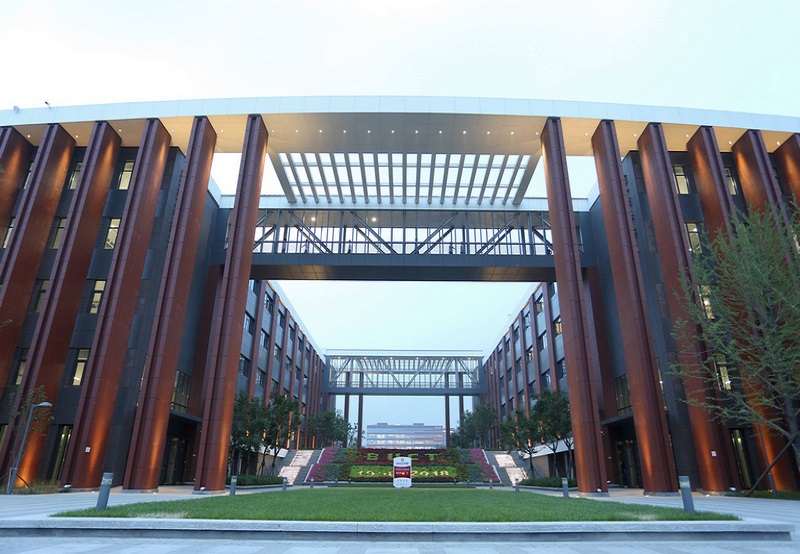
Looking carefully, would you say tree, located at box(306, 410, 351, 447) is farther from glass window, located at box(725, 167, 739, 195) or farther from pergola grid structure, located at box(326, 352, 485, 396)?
glass window, located at box(725, 167, 739, 195)

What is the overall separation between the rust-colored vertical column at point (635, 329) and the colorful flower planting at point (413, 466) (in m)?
23.3

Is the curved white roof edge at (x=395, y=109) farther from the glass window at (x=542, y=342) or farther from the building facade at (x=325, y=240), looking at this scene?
the glass window at (x=542, y=342)

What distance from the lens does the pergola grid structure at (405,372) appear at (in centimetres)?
8912

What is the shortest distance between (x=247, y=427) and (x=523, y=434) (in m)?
23.6

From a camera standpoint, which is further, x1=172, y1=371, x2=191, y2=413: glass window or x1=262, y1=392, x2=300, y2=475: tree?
x1=262, y1=392, x2=300, y2=475: tree

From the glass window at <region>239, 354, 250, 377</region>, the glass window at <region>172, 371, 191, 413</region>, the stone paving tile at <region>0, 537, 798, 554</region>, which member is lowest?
the stone paving tile at <region>0, 537, 798, 554</region>

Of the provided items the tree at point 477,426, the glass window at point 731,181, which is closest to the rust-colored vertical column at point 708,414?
the glass window at point 731,181

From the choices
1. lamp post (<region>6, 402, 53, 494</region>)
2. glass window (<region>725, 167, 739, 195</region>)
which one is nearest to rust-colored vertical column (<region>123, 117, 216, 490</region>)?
lamp post (<region>6, 402, 53, 494</region>)

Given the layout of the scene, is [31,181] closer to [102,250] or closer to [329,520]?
[102,250]

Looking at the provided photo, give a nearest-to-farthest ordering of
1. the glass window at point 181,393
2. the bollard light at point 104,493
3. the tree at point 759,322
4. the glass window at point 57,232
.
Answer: the bollard light at point 104,493, the tree at point 759,322, the glass window at point 57,232, the glass window at point 181,393

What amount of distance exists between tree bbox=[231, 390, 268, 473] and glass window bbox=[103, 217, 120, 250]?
13907 millimetres

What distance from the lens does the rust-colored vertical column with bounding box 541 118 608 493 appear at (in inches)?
974

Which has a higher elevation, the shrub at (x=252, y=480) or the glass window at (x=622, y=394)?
the glass window at (x=622, y=394)

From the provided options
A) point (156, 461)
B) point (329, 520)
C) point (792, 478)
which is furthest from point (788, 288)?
point (156, 461)
